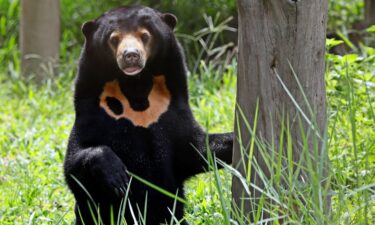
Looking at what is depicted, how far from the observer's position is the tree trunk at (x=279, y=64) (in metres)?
3.63

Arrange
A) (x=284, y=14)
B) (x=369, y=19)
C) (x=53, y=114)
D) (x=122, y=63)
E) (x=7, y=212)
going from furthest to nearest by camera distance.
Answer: (x=369, y=19)
(x=53, y=114)
(x=7, y=212)
(x=122, y=63)
(x=284, y=14)

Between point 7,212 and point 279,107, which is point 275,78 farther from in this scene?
point 7,212

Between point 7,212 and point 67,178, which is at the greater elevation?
point 67,178

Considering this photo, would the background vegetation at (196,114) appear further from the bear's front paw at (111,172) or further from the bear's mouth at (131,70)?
the bear's mouth at (131,70)

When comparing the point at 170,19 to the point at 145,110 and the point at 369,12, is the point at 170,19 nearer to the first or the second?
the point at 145,110

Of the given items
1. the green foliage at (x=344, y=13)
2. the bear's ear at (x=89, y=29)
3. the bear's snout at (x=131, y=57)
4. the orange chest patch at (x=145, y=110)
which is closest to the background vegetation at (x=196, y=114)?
the green foliage at (x=344, y=13)

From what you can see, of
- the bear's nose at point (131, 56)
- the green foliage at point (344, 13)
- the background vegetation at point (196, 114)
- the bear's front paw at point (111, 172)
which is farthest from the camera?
the green foliage at point (344, 13)

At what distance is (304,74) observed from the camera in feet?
12.1

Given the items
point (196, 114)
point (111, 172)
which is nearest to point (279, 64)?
point (111, 172)

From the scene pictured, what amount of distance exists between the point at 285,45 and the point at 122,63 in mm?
1274

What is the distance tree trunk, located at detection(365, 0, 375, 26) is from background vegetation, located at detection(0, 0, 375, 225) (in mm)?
171

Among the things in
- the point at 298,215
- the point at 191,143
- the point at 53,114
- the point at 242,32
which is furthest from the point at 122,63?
the point at 53,114

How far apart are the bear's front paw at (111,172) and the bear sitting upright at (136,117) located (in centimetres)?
12

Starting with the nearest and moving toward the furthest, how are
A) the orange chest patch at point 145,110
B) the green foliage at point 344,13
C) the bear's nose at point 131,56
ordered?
1. the bear's nose at point 131,56
2. the orange chest patch at point 145,110
3. the green foliage at point 344,13
